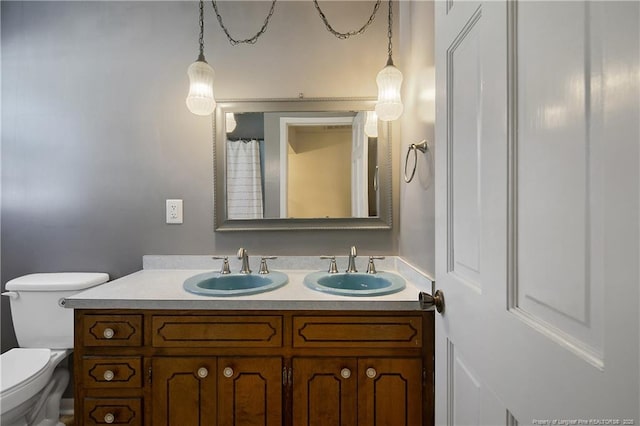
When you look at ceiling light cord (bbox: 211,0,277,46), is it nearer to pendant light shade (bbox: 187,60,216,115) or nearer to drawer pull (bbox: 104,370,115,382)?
pendant light shade (bbox: 187,60,216,115)

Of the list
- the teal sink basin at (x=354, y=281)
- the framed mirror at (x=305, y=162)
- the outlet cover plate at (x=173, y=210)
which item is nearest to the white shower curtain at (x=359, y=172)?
the framed mirror at (x=305, y=162)

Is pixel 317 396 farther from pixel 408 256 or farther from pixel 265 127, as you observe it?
pixel 265 127

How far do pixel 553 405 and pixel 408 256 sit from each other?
1.07 meters

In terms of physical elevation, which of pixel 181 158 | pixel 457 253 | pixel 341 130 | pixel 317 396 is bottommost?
pixel 317 396

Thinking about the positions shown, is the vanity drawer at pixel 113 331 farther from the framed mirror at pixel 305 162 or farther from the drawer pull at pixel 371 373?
the drawer pull at pixel 371 373

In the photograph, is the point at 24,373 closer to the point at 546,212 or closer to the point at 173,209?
the point at 173,209

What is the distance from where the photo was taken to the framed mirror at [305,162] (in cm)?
160

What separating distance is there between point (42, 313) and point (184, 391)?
949mm

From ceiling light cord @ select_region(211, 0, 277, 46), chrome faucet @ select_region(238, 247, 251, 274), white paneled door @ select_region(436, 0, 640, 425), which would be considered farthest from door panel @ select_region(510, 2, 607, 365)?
ceiling light cord @ select_region(211, 0, 277, 46)

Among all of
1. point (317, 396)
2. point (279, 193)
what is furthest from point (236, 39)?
point (317, 396)

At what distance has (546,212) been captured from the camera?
413 millimetres

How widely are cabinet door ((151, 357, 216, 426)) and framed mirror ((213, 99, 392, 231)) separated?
71 cm

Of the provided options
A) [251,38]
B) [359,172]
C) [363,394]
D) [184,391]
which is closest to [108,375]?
[184,391]

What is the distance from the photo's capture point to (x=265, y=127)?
1.61 m
